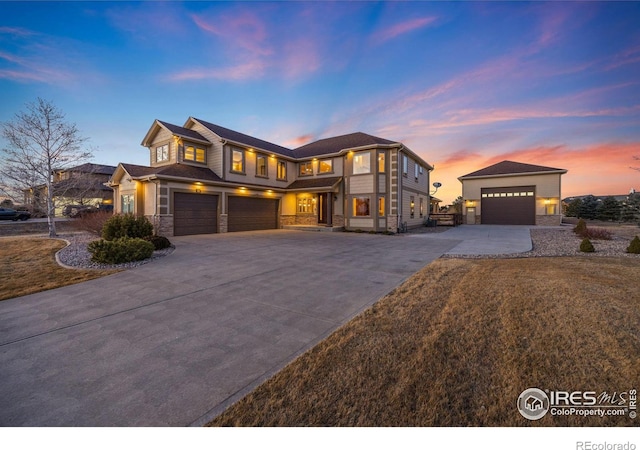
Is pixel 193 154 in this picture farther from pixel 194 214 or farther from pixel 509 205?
pixel 509 205

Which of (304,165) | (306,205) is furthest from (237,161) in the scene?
(306,205)

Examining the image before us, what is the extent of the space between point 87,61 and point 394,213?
62.7 feet

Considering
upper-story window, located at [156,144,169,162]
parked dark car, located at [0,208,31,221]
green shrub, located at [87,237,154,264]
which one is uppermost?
upper-story window, located at [156,144,169,162]

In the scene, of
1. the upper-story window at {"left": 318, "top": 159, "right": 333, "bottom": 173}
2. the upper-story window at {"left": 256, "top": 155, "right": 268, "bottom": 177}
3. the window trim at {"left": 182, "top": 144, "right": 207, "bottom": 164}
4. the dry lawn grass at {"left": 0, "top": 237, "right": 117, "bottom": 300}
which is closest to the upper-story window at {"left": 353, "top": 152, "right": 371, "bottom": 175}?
the upper-story window at {"left": 318, "top": 159, "right": 333, "bottom": 173}

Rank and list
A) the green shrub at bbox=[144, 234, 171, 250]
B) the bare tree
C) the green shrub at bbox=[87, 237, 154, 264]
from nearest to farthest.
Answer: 1. the green shrub at bbox=[87, 237, 154, 264]
2. the green shrub at bbox=[144, 234, 171, 250]
3. the bare tree

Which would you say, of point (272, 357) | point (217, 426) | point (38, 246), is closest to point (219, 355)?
point (272, 357)

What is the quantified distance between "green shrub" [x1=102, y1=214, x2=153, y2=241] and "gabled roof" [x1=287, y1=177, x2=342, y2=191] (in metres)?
11.8

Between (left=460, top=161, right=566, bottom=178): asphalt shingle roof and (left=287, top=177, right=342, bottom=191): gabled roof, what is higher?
(left=460, top=161, right=566, bottom=178): asphalt shingle roof

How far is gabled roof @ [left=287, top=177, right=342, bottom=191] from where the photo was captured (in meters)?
19.3

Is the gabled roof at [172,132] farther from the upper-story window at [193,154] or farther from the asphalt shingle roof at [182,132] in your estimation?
the upper-story window at [193,154]

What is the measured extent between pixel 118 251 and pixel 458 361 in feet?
30.3

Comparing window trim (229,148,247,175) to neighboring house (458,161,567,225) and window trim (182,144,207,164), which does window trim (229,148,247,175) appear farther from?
neighboring house (458,161,567,225)

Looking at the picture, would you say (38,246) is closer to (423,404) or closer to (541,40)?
(423,404)

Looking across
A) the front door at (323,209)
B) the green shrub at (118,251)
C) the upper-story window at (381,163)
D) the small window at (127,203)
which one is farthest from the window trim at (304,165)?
the green shrub at (118,251)
